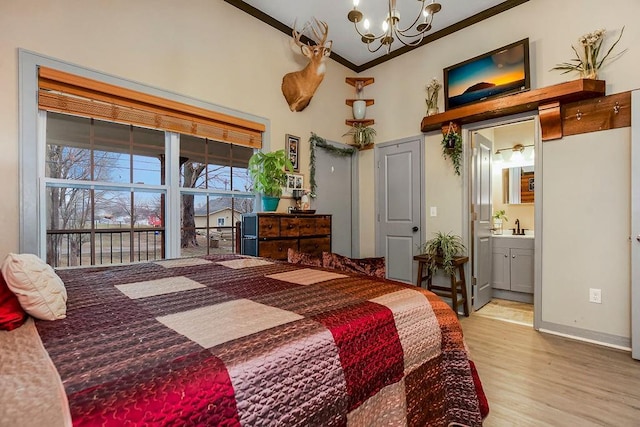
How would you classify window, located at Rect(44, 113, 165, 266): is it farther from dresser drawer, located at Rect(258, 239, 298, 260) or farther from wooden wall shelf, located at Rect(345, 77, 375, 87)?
wooden wall shelf, located at Rect(345, 77, 375, 87)

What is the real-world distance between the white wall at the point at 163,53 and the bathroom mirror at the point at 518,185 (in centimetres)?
286

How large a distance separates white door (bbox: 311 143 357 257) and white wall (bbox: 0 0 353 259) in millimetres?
317

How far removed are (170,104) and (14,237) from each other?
1.50m

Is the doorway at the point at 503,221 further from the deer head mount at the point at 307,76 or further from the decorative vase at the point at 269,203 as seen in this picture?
the decorative vase at the point at 269,203

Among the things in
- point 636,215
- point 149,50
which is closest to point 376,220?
point 636,215

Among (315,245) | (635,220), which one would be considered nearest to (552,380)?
(635,220)

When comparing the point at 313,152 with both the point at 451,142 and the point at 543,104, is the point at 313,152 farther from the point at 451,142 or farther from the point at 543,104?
the point at 543,104

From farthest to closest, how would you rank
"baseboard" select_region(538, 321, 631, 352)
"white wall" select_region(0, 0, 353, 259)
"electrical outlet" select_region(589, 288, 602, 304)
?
"electrical outlet" select_region(589, 288, 602, 304) → "baseboard" select_region(538, 321, 631, 352) → "white wall" select_region(0, 0, 353, 259)

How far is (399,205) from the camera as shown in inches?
162

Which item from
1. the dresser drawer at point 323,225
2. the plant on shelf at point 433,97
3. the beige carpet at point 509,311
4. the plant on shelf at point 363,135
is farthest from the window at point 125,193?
the beige carpet at point 509,311

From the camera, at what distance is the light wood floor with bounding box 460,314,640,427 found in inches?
65.0

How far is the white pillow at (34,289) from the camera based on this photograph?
2.75 ft

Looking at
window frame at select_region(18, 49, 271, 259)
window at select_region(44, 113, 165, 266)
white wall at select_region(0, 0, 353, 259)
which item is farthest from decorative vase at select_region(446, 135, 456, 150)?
window frame at select_region(18, 49, 271, 259)

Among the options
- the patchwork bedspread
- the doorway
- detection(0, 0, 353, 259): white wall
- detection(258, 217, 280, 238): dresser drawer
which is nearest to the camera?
the patchwork bedspread
